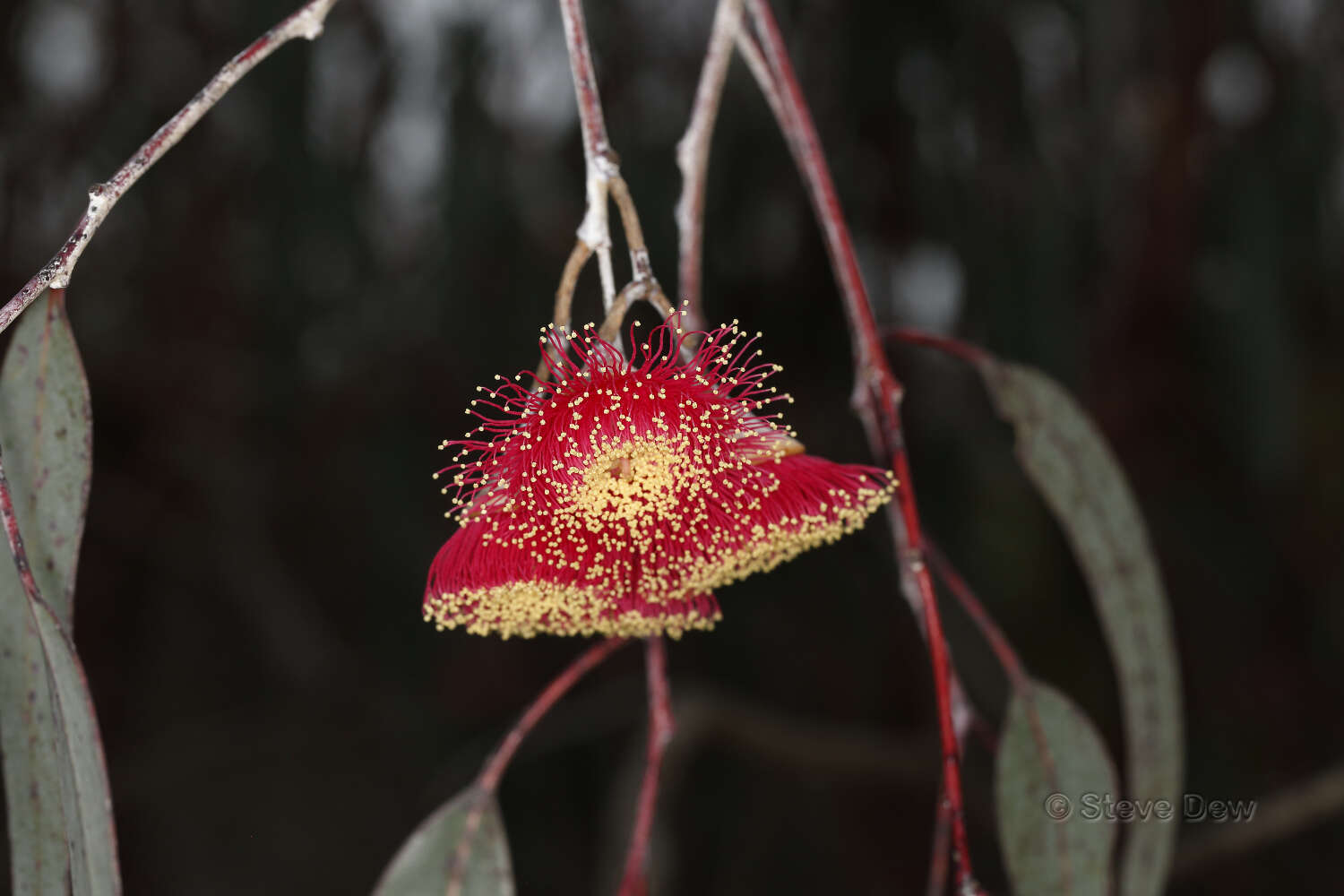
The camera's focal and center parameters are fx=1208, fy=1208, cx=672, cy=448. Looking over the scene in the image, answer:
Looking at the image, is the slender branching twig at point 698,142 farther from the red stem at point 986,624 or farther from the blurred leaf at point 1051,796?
the blurred leaf at point 1051,796

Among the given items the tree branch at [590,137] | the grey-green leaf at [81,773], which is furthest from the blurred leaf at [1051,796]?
the grey-green leaf at [81,773]

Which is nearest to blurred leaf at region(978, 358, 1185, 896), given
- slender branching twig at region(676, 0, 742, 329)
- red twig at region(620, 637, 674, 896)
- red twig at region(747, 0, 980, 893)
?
red twig at region(747, 0, 980, 893)

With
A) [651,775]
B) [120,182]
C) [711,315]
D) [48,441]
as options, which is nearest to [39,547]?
[48,441]

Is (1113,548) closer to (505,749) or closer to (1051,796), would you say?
(1051,796)

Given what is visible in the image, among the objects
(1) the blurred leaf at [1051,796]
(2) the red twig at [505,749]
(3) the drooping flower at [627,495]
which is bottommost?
(1) the blurred leaf at [1051,796]

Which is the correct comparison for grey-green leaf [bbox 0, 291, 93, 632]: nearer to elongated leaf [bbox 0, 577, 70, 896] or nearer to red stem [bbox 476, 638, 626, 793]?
elongated leaf [bbox 0, 577, 70, 896]

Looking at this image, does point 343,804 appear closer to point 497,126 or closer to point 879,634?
point 879,634
